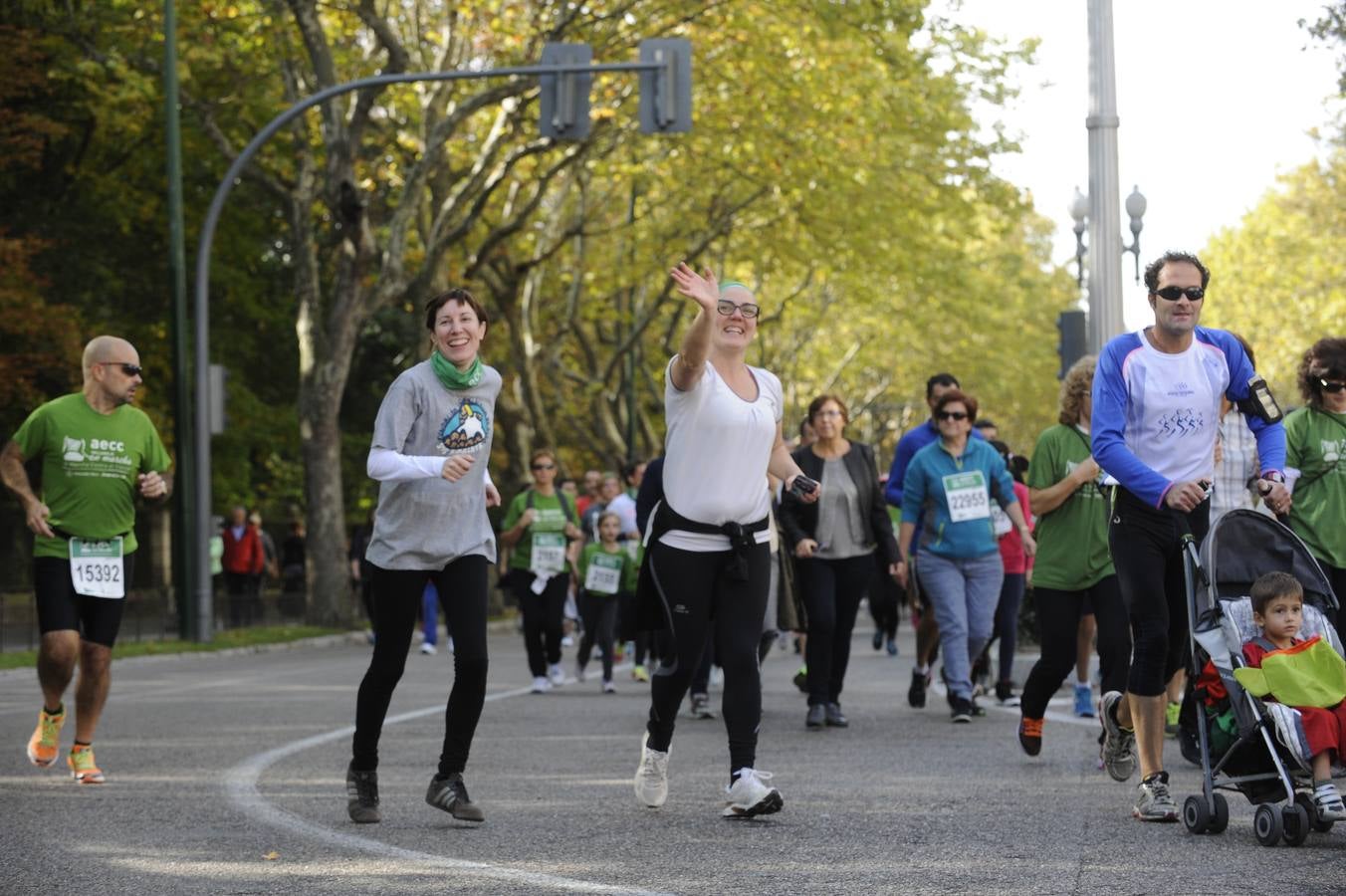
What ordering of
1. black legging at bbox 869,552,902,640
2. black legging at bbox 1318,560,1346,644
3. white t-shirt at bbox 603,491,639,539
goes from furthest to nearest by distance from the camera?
white t-shirt at bbox 603,491,639,539, black legging at bbox 869,552,902,640, black legging at bbox 1318,560,1346,644

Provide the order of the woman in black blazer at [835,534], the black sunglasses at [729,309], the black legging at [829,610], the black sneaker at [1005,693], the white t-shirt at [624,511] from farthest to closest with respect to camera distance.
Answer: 1. the white t-shirt at [624,511]
2. the black sneaker at [1005,693]
3. the woman in black blazer at [835,534]
4. the black legging at [829,610]
5. the black sunglasses at [729,309]

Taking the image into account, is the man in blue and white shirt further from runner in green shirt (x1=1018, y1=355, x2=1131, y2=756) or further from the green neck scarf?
the green neck scarf

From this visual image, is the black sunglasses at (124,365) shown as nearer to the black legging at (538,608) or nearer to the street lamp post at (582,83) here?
the black legging at (538,608)

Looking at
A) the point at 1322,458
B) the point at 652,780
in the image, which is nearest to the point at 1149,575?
the point at 1322,458

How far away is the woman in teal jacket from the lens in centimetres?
1300

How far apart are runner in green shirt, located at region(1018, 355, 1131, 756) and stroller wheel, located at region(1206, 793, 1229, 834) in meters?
2.19

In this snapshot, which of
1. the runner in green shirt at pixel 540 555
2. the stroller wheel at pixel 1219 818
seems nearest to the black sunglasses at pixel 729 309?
the stroller wheel at pixel 1219 818

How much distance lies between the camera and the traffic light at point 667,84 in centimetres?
2211

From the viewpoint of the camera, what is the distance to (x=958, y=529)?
13016 millimetres

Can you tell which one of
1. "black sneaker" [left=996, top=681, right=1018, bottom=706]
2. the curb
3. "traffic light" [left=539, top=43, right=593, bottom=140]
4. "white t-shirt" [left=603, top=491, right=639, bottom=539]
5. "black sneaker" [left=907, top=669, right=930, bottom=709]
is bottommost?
the curb

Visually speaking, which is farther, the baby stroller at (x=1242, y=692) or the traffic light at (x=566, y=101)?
the traffic light at (x=566, y=101)

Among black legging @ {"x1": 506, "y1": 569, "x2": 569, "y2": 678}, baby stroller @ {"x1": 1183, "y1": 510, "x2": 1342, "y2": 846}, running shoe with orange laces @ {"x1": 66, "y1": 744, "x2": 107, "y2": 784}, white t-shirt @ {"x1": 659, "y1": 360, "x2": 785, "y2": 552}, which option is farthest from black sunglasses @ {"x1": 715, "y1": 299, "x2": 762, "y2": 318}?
black legging @ {"x1": 506, "y1": 569, "x2": 569, "y2": 678}

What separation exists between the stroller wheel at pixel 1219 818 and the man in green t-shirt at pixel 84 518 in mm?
4554

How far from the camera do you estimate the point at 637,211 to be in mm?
45062
